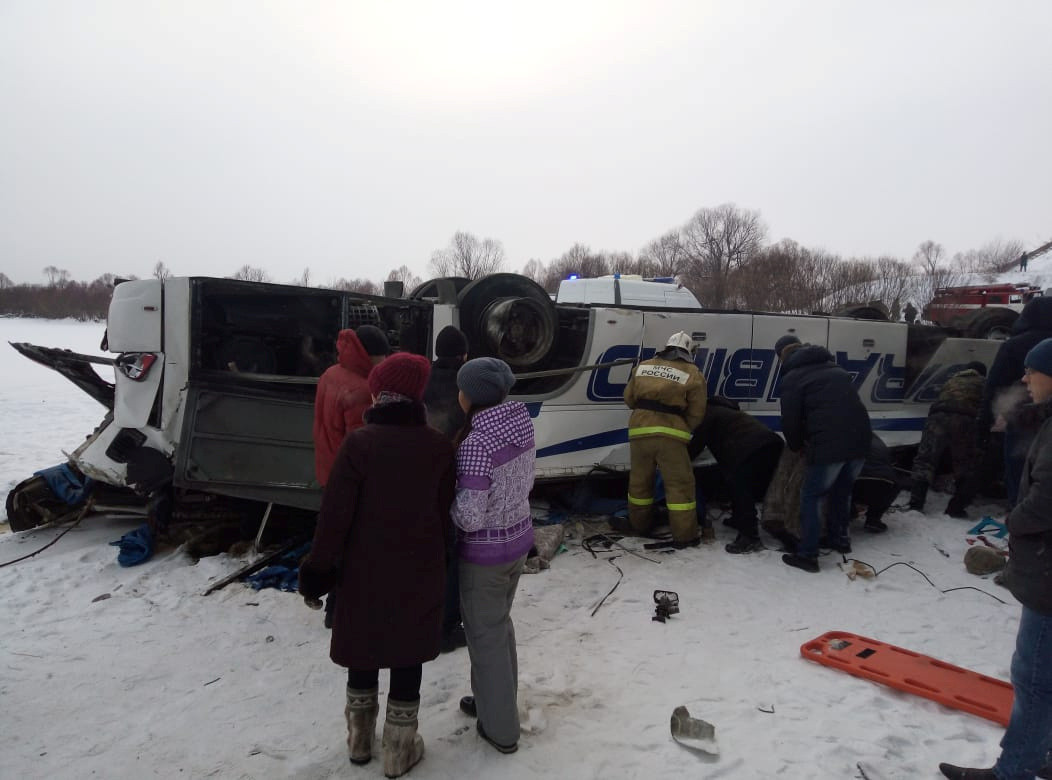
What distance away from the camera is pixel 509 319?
5.39 m

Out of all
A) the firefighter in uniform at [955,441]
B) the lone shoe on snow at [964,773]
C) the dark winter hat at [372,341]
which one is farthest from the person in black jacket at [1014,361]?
the dark winter hat at [372,341]

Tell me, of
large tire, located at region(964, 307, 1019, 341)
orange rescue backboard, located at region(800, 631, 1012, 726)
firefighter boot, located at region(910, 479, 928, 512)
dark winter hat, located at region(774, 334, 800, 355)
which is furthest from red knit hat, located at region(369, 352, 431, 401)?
large tire, located at region(964, 307, 1019, 341)

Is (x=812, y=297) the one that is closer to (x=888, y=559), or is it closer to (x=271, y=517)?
(x=888, y=559)

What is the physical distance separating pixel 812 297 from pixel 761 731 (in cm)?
3087

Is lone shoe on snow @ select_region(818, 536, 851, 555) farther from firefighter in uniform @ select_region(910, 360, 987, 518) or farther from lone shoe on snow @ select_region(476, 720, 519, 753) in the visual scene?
lone shoe on snow @ select_region(476, 720, 519, 753)

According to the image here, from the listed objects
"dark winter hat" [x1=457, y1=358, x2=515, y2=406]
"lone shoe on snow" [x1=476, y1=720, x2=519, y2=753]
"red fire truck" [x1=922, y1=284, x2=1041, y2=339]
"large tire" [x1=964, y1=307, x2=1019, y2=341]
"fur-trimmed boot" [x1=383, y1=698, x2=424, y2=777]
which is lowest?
"lone shoe on snow" [x1=476, y1=720, x2=519, y2=753]

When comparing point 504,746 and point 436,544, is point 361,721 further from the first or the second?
point 436,544

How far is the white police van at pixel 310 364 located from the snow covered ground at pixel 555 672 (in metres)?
0.74

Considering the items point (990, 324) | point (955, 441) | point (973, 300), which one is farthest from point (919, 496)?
point (973, 300)

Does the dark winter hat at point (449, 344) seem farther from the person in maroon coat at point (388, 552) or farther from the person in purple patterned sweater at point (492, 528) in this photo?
the person in maroon coat at point (388, 552)

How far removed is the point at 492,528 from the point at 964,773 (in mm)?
1970

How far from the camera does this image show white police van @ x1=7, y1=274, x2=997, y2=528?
4508 millimetres

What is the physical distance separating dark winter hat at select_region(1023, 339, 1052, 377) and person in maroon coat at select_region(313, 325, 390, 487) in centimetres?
287

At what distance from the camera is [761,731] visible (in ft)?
9.18
